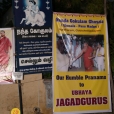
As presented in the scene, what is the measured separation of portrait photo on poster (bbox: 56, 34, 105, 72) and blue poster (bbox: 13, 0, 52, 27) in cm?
65

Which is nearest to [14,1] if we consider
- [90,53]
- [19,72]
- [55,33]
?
[55,33]

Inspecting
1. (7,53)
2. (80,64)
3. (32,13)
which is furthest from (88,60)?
(7,53)

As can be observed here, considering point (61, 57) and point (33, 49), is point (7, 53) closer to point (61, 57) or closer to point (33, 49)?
point (33, 49)

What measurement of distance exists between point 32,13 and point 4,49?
106 centimetres

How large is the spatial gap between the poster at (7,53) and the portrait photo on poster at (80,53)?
3.64ft

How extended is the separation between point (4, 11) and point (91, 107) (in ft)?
21.6

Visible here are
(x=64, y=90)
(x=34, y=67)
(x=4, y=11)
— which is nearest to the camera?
(x=64, y=90)

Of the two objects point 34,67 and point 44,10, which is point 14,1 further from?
point 34,67

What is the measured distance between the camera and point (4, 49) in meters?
7.02

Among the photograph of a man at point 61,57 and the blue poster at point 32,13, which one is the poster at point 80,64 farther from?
the blue poster at point 32,13

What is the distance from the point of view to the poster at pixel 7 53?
23.0 feet

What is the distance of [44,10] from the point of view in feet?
23.4

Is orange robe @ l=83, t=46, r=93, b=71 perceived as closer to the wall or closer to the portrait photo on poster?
the portrait photo on poster

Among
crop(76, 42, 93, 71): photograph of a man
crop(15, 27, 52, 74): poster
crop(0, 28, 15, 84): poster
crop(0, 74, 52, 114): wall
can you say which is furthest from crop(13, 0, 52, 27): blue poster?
crop(0, 74, 52, 114): wall
